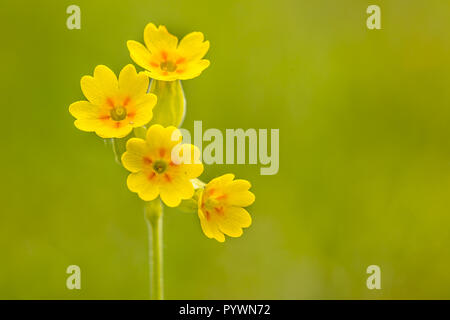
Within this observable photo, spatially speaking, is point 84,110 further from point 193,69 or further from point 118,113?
point 193,69

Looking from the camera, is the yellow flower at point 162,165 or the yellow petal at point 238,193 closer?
the yellow flower at point 162,165

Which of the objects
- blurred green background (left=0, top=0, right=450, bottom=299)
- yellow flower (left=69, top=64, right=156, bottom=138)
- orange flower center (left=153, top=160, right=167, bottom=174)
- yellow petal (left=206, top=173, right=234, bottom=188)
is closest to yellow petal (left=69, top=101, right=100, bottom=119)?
yellow flower (left=69, top=64, right=156, bottom=138)

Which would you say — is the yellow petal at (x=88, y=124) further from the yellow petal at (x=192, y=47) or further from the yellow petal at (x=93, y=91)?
the yellow petal at (x=192, y=47)

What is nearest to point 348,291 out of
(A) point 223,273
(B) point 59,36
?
(A) point 223,273

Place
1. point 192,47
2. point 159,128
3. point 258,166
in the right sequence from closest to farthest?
point 159,128 → point 192,47 → point 258,166

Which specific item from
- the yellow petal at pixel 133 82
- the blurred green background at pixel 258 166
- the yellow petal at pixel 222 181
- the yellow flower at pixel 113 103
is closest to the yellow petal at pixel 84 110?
the yellow flower at pixel 113 103

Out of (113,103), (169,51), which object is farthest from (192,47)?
(113,103)

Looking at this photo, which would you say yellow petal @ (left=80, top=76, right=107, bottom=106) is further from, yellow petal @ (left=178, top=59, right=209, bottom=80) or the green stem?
the green stem

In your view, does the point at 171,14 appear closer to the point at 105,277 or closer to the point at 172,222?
the point at 172,222
